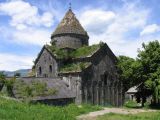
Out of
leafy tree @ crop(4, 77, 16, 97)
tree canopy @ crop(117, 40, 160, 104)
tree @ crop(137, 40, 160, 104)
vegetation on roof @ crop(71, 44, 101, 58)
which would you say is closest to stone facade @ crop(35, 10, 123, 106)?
vegetation on roof @ crop(71, 44, 101, 58)

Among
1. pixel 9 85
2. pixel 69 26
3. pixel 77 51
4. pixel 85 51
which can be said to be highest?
pixel 69 26

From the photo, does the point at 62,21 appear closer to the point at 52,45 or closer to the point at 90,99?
the point at 52,45

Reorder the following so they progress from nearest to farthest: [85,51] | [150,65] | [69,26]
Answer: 1. [150,65]
2. [85,51]
3. [69,26]

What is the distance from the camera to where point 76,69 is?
4269 centimetres

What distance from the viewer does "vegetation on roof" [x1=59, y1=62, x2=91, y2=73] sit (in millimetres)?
42062

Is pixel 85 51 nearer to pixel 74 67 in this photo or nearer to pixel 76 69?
pixel 74 67

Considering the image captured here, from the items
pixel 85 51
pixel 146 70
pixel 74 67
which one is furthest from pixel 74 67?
pixel 146 70

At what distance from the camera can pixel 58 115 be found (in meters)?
24.8

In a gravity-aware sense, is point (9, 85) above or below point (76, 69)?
below

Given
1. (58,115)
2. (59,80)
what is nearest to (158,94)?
(59,80)

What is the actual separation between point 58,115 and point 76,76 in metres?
17.7

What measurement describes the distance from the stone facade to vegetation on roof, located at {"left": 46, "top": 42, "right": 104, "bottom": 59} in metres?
0.41

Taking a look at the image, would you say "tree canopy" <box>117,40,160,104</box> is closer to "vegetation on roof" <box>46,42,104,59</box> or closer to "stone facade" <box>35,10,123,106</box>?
"stone facade" <box>35,10,123,106</box>

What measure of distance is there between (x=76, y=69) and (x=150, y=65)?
855 centimetres
